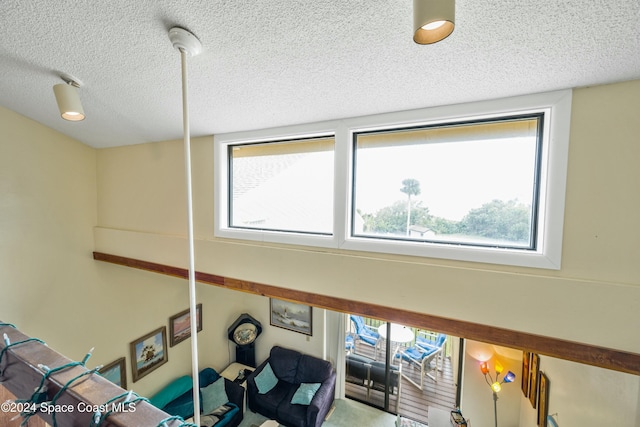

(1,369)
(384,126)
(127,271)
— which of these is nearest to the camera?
(1,369)

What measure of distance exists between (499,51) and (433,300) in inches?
58.5

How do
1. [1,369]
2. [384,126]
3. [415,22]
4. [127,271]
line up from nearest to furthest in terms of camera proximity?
[1,369], [415,22], [384,126], [127,271]

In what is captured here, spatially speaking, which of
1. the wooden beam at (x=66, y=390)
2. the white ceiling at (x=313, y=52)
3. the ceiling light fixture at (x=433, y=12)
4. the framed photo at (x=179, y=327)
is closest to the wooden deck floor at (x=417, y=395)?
the framed photo at (x=179, y=327)

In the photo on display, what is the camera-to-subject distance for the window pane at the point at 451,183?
1625mm

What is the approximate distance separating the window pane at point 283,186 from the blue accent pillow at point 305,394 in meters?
2.93

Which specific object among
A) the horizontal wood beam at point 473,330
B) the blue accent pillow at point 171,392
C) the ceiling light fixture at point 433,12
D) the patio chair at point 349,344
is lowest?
the blue accent pillow at point 171,392

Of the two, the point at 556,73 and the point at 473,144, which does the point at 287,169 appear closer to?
the point at 473,144

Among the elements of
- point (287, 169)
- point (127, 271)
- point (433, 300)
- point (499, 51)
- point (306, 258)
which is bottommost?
point (127, 271)

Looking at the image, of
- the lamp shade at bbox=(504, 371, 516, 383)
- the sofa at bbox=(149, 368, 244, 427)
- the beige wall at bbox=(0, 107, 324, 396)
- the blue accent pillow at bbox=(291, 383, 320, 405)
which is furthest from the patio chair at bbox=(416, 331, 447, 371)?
the beige wall at bbox=(0, 107, 324, 396)

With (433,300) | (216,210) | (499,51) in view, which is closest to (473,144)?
(499,51)

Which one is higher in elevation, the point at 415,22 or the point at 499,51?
the point at 499,51

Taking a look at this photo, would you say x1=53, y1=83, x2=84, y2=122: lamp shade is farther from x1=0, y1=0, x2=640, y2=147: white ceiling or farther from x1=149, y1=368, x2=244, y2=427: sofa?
x1=149, y1=368, x2=244, y2=427: sofa

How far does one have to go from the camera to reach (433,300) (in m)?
1.66

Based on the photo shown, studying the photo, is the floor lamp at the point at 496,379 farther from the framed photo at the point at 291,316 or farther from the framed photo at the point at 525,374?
the framed photo at the point at 291,316
